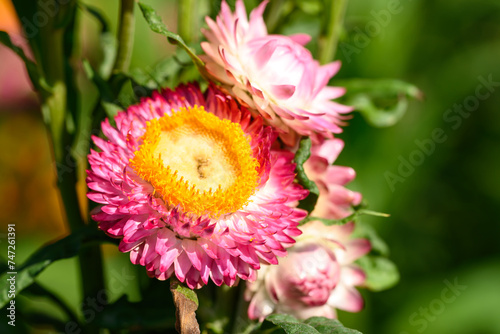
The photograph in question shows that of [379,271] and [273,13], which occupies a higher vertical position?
[273,13]

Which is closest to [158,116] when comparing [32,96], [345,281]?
[345,281]

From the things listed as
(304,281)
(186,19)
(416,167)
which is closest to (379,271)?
(304,281)

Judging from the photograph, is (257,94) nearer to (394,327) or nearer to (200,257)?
(200,257)

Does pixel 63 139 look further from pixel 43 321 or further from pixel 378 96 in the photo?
pixel 378 96

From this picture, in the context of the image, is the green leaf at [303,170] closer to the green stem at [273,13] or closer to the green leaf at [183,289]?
the green leaf at [183,289]

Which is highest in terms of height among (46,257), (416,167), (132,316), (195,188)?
(195,188)

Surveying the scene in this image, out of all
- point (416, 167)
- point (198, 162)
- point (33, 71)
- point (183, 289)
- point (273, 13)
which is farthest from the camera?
point (416, 167)

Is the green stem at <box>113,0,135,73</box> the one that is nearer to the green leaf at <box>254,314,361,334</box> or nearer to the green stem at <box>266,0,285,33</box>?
the green stem at <box>266,0,285,33</box>
